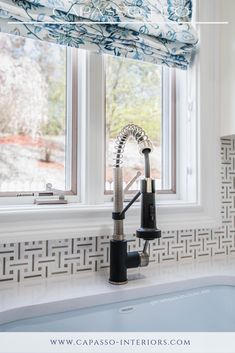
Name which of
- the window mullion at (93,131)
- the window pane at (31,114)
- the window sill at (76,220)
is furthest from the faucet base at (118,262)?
the window pane at (31,114)

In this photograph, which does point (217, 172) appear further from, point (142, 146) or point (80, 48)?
point (80, 48)

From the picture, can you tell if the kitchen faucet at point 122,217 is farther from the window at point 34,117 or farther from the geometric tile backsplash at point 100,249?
the window at point 34,117

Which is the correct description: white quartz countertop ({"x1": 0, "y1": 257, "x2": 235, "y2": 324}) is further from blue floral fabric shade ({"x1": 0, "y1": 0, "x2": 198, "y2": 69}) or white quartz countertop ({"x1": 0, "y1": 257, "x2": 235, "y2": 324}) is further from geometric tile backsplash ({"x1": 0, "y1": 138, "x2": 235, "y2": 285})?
blue floral fabric shade ({"x1": 0, "y1": 0, "x2": 198, "y2": 69})

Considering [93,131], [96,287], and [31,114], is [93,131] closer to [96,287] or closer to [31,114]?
[31,114]

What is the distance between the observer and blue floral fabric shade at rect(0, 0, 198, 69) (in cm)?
98

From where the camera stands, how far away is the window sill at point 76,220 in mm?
943

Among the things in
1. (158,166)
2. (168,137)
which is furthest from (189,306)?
(168,137)

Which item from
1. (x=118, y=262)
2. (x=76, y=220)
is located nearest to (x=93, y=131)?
(x=76, y=220)

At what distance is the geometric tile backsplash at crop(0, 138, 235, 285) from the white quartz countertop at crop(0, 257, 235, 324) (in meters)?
0.03

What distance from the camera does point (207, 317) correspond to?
944 mm

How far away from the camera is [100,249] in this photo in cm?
108

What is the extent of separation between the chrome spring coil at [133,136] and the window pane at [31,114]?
0.27 meters

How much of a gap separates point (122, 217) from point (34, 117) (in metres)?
0.49

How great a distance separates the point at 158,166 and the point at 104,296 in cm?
65
